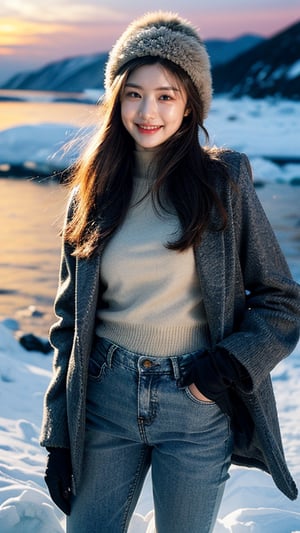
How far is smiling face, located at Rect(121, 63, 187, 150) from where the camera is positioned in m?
A: 2.12

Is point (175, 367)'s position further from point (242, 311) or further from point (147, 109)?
point (147, 109)

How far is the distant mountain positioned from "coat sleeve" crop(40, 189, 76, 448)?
4094 cm

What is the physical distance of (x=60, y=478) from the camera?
2.22 meters

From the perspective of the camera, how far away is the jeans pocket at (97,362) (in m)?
2.16

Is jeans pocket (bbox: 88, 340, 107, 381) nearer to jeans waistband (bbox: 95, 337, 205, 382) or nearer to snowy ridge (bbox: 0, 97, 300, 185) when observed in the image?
jeans waistband (bbox: 95, 337, 205, 382)

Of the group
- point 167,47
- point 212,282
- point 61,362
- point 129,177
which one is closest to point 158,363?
point 212,282

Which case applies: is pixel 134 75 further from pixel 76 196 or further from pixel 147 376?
pixel 147 376

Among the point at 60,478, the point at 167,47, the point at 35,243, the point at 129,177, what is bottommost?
the point at 35,243

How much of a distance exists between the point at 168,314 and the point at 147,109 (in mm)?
529

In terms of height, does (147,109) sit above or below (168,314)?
above

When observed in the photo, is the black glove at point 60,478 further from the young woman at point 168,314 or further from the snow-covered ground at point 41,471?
the snow-covered ground at point 41,471

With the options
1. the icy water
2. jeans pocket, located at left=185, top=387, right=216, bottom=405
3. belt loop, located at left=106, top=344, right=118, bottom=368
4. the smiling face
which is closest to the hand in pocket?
jeans pocket, located at left=185, top=387, right=216, bottom=405

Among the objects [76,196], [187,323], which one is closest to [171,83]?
[76,196]

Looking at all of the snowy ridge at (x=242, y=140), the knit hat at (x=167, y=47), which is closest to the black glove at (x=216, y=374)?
the knit hat at (x=167, y=47)
